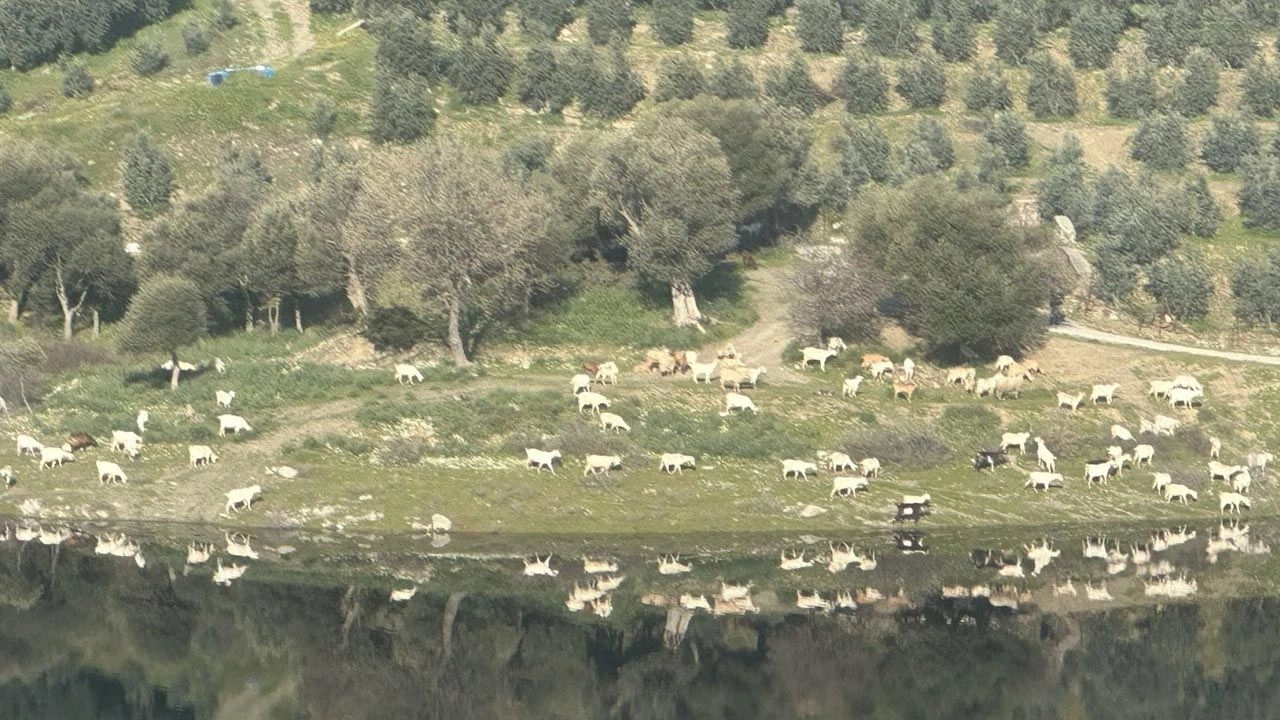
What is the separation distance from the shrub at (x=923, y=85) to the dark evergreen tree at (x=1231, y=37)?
2453cm

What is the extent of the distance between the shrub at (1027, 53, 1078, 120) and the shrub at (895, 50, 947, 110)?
6.89 m

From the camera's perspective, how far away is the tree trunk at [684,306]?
97.3 meters

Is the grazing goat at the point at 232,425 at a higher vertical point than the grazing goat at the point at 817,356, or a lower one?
higher

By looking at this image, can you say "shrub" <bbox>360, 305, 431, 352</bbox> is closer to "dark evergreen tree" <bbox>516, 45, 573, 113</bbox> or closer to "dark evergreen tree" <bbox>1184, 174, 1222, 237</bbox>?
"dark evergreen tree" <bbox>516, 45, 573, 113</bbox>

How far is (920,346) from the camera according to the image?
307ft

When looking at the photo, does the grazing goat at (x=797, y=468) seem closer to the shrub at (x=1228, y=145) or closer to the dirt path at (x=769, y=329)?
the dirt path at (x=769, y=329)

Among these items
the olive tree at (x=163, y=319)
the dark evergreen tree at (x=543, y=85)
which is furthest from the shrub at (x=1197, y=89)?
the olive tree at (x=163, y=319)

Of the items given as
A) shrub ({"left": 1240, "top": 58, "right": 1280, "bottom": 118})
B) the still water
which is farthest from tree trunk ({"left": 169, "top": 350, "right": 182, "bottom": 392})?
shrub ({"left": 1240, "top": 58, "right": 1280, "bottom": 118})

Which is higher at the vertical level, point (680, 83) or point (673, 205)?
point (673, 205)

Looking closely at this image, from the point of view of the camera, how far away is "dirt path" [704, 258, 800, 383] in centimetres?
9062

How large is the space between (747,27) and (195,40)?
144 feet

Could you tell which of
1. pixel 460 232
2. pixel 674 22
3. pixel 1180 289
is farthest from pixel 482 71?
pixel 1180 289

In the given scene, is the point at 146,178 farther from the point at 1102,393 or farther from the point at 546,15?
the point at 1102,393

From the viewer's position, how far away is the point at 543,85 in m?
142
